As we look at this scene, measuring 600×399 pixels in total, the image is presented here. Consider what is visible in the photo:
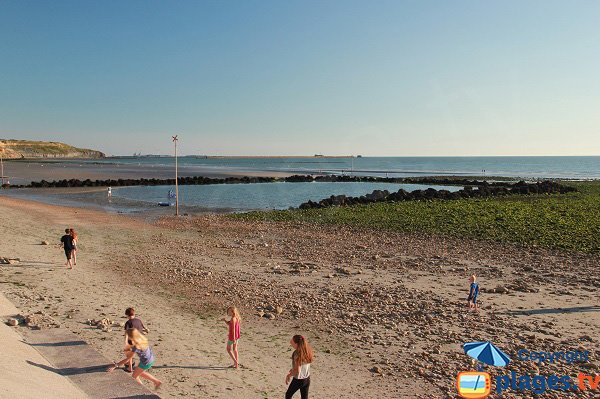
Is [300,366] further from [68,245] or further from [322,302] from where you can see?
[68,245]

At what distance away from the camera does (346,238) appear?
2583 centimetres

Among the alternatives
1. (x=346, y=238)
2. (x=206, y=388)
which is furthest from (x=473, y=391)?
(x=346, y=238)

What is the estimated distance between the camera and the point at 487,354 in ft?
28.5

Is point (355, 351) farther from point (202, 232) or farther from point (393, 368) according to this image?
point (202, 232)

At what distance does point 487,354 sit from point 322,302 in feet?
20.9

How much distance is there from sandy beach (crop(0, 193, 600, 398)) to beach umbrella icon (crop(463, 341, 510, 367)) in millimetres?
929

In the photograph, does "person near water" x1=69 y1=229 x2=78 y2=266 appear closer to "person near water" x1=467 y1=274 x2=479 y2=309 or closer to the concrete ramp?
the concrete ramp

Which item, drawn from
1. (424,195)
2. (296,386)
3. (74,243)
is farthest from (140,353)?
(424,195)

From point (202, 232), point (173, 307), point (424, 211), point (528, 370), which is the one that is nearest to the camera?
point (528, 370)

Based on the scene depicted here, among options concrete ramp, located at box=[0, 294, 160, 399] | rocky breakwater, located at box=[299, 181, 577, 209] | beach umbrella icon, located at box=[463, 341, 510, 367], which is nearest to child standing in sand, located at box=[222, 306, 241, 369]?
concrete ramp, located at box=[0, 294, 160, 399]

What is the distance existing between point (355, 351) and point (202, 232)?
18996mm

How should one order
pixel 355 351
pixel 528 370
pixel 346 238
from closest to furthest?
1. pixel 528 370
2. pixel 355 351
3. pixel 346 238

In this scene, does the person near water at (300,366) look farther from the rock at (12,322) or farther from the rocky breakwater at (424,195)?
the rocky breakwater at (424,195)

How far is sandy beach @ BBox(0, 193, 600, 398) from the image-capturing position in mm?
9750
